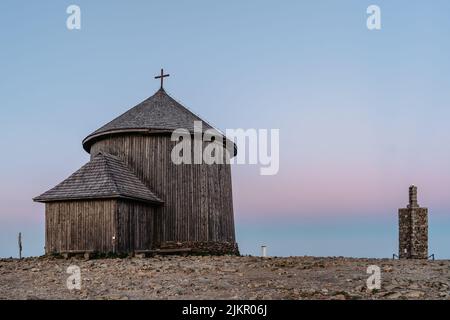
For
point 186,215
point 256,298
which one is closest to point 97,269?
point 256,298

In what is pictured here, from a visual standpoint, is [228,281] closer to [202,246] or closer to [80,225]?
[80,225]

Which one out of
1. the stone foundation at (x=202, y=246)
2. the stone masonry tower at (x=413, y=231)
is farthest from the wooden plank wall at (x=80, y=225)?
the stone masonry tower at (x=413, y=231)

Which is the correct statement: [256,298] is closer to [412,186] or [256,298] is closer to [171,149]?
[171,149]

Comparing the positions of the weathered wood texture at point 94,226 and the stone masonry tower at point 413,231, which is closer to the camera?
the weathered wood texture at point 94,226

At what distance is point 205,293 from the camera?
13.2 m

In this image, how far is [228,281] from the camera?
15.0 metres

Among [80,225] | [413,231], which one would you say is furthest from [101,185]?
[413,231]

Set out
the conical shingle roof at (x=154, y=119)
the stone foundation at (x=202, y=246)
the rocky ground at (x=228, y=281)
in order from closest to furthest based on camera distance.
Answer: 1. the rocky ground at (x=228, y=281)
2. the stone foundation at (x=202, y=246)
3. the conical shingle roof at (x=154, y=119)

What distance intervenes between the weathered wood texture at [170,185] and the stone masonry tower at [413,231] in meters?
10.5

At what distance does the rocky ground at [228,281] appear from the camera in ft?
42.8

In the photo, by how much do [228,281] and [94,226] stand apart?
1098 cm

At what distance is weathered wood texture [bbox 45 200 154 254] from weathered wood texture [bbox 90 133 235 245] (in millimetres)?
2008

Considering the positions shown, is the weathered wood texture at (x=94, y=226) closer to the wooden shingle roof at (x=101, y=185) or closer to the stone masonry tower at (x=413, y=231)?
the wooden shingle roof at (x=101, y=185)

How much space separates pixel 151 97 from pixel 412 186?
1521cm
